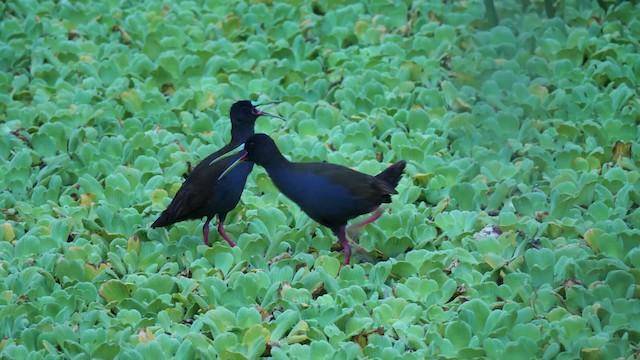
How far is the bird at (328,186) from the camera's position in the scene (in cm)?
488

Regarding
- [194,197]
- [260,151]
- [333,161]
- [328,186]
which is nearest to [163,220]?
[194,197]

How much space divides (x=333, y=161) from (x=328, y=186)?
2.90 ft

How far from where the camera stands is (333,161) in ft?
19.0

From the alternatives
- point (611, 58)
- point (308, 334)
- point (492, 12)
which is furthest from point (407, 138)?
point (308, 334)

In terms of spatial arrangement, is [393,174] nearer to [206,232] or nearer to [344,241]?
[344,241]

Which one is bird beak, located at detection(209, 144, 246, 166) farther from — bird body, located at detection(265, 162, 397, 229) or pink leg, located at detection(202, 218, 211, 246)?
bird body, located at detection(265, 162, 397, 229)

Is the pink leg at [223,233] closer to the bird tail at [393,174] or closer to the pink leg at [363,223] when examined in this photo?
the pink leg at [363,223]

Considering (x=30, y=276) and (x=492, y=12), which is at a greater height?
(x=492, y=12)

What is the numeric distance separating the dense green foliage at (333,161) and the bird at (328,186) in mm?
190

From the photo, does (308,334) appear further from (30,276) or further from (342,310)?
(30,276)

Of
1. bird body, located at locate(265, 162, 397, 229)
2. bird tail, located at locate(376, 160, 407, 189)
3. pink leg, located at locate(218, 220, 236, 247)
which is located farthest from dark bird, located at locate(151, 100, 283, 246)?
bird tail, located at locate(376, 160, 407, 189)

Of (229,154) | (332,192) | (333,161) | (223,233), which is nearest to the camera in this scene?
(332,192)

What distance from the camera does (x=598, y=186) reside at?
208 inches

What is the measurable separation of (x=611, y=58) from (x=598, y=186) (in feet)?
4.77
